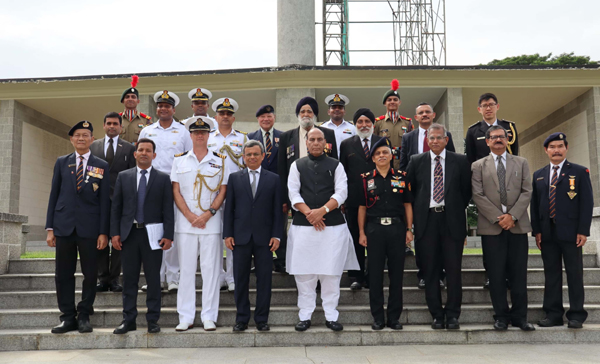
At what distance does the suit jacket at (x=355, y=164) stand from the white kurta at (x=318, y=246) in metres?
0.46

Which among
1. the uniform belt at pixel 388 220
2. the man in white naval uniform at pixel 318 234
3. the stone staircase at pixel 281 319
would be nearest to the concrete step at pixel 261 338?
the stone staircase at pixel 281 319

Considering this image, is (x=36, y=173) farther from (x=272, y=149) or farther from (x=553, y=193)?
(x=553, y=193)

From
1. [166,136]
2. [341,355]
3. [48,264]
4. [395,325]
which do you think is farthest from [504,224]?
[48,264]

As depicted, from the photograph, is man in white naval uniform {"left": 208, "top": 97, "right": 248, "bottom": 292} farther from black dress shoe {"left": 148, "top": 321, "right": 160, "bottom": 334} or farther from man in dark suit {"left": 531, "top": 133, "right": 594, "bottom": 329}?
man in dark suit {"left": 531, "top": 133, "right": 594, "bottom": 329}

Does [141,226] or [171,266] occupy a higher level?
[141,226]

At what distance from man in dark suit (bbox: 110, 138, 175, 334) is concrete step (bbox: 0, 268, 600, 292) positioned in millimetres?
1060

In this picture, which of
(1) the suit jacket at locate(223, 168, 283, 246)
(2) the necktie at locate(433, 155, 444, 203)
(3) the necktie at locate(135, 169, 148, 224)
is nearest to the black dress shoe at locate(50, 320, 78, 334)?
(3) the necktie at locate(135, 169, 148, 224)

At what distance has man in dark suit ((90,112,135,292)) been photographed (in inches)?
217

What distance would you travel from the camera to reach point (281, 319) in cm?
507

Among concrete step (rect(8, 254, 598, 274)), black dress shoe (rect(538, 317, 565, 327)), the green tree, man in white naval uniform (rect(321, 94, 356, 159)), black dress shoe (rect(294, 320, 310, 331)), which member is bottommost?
black dress shoe (rect(538, 317, 565, 327))

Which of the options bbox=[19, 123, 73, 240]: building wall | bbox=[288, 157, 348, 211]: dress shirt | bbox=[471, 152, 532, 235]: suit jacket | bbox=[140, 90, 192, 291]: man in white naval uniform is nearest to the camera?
bbox=[471, 152, 532, 235]: suit jacket

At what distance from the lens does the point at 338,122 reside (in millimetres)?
6102

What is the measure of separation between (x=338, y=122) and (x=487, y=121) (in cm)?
171

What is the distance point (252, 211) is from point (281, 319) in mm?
1143
